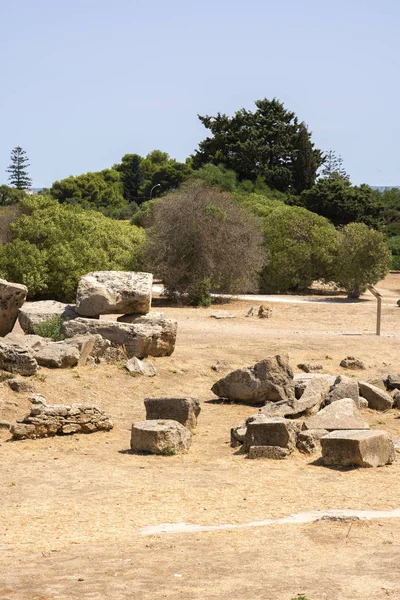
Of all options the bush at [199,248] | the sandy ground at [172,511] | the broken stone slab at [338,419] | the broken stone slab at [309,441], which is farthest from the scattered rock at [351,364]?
the bush at [199,248]

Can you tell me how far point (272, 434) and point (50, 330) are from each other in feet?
24.6

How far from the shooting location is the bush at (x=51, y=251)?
29.8m

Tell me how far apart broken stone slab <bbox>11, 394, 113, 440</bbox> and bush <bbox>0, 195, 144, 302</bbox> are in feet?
46.3

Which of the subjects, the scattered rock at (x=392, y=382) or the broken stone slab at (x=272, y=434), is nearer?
the broken stone slab at (x=272, y=434)

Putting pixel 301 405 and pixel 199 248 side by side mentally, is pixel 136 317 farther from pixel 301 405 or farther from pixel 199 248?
pixel 199 248

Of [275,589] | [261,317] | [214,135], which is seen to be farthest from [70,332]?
[214,135]

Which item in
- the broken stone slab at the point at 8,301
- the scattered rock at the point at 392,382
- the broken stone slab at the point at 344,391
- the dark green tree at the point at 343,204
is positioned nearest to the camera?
the broken stone slab at the point at 344,391

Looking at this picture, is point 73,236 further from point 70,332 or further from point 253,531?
point 253,531

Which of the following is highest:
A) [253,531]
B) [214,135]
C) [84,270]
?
[214,135]

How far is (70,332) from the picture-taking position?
20.2 meters

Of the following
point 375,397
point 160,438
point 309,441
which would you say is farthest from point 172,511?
point 375,397

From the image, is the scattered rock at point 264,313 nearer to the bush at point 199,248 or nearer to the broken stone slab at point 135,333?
the bush at point 199,248

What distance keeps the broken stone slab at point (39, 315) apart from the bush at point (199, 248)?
1087 centimetres

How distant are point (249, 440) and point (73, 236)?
17.6 meters
